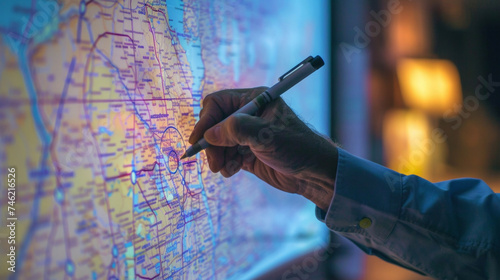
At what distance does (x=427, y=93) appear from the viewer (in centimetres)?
127

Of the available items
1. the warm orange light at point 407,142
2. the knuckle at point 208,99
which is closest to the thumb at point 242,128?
the knuckle at point 208,99

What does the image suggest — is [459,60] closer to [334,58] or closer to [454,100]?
[454,100]

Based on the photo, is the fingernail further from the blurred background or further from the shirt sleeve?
the blurred background

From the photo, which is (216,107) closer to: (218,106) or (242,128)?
(218,106)

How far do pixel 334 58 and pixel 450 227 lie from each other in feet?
2.37

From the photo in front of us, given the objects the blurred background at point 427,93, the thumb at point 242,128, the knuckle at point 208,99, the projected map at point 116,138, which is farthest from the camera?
the blurred background at point 427,93

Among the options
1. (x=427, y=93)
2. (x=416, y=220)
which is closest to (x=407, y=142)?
(x=427, y=93)

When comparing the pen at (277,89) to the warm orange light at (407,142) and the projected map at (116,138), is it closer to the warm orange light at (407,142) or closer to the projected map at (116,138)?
the projected map at (116,138)

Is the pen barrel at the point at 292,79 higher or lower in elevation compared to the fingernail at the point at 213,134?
higher

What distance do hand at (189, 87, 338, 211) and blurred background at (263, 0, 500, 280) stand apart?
1.95ft

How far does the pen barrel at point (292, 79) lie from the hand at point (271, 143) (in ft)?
0.05

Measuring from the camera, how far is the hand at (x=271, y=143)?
51 centimetres

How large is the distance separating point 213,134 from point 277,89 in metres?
0.12

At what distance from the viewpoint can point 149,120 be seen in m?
0.50
